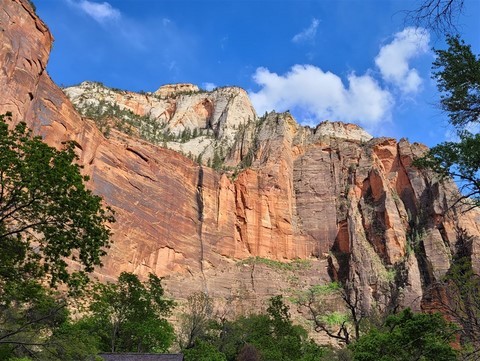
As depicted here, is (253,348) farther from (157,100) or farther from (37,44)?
→ (157,100)

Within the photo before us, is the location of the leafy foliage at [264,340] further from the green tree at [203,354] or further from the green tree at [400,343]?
the green tree at [400,343]

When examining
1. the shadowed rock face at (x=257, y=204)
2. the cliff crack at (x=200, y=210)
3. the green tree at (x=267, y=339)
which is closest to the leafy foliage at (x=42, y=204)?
the green tree at (x=267, y=339)

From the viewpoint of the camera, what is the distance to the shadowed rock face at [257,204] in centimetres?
4900

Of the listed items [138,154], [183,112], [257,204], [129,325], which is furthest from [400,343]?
[183,112]

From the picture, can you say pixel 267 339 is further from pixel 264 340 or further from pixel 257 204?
pixel 257 204

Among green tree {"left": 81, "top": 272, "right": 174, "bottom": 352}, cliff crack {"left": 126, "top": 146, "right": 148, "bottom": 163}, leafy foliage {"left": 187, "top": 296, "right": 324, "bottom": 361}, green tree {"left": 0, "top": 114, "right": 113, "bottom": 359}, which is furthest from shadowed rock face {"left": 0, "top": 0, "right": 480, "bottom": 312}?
green tree {"left": 0, "top": 114, "right": 113, "bottom": 359}

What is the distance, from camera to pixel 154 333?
110 ft

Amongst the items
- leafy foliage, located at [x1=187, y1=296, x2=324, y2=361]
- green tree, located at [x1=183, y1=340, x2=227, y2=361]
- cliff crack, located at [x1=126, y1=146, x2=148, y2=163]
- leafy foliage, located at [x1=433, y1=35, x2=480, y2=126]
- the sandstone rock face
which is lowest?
green tree, located at [x1=183, y1=340, x2=227, y2=361]

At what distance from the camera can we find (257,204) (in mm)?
71688

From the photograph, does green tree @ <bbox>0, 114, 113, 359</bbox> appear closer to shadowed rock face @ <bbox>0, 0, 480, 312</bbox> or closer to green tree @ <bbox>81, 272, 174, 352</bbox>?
green tree @ <bbox>81, 272, 174, 352</bbox>

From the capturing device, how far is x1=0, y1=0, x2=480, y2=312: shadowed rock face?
4900 cm

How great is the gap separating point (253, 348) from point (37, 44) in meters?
37.4

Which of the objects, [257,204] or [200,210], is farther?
[257,204]

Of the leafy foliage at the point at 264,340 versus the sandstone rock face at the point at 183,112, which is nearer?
the leafy foliage at the point at 264,340
